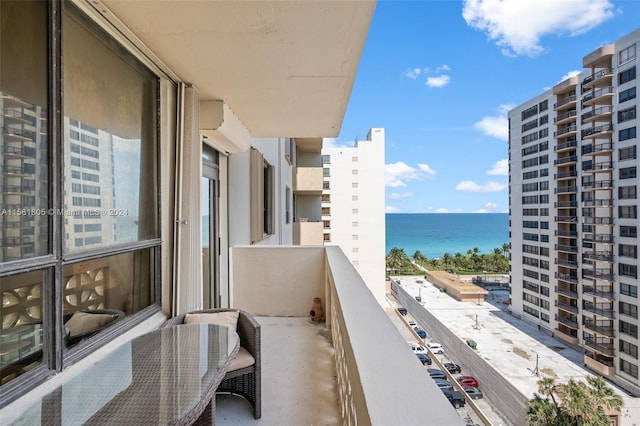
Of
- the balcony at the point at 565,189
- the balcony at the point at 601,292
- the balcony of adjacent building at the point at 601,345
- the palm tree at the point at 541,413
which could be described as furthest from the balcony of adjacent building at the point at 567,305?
the palm tree at the point at 541,413

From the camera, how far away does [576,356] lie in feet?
54.4

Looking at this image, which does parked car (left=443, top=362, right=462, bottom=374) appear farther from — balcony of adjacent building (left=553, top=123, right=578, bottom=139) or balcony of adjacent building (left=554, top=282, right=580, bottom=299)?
balcony of adjacent building (left=553, top=123, right=578, bottom=139)

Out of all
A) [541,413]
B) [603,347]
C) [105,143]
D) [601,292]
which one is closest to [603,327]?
[603,347]

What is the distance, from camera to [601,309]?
635 inches

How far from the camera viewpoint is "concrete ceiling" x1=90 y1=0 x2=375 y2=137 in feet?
4.99

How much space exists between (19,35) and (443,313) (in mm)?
23795

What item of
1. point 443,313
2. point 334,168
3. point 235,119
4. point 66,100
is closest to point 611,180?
point 443,313

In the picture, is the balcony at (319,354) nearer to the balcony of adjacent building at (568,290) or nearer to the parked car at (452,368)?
the parked car at (452,368)

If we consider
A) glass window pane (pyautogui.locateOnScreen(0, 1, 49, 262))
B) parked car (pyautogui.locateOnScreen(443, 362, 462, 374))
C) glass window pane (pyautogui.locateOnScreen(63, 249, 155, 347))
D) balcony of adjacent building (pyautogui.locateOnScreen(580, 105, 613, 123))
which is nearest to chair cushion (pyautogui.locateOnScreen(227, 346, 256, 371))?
glass window pane (pyautogui.locateOnScreen(63, 249, 155, 347))

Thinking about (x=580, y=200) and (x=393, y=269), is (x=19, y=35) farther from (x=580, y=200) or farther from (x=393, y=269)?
(x=393, y=269)

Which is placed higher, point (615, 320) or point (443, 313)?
point (615, 320)

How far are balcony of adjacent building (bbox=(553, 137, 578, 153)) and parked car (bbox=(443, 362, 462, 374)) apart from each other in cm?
1444

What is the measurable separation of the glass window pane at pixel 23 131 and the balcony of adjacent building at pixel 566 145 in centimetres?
2377

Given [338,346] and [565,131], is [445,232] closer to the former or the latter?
[565,131]
